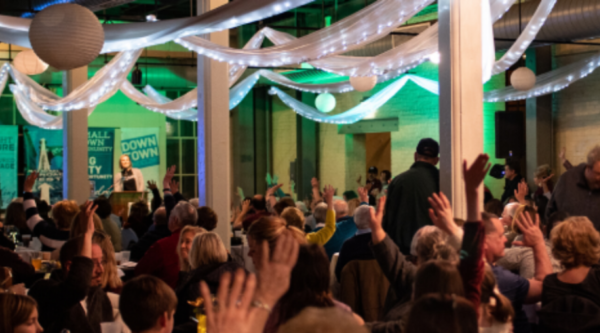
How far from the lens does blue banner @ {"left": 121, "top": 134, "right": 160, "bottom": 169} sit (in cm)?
1527

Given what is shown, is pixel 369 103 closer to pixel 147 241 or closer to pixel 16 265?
pixel 147 241

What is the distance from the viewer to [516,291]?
9.73ft

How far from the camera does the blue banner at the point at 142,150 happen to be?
601 inches

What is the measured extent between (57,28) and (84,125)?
4493 mm

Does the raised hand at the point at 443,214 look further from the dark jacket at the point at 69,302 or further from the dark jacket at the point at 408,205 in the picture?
the dark jacket at the point at 408,205

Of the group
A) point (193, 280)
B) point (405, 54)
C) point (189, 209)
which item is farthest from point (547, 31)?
point (193, 280)

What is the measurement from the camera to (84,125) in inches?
344

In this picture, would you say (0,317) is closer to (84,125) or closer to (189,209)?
(189,209)

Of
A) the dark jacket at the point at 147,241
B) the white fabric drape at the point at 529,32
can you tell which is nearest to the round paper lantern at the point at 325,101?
the white fabric drape at the point at 529,32

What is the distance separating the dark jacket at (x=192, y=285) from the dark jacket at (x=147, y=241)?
1930mm

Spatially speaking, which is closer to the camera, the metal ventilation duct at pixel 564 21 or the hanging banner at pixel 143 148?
the metal ventilation duct at pixel 564 21

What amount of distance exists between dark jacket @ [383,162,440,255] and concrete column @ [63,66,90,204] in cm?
537

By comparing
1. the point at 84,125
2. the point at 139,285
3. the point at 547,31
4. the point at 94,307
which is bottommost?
the point at 94,307

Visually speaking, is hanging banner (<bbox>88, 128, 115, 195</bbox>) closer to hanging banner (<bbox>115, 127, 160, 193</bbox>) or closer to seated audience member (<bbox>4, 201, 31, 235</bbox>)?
hanging banner (<bbox>115, 127, 160, 193</bbox>)
